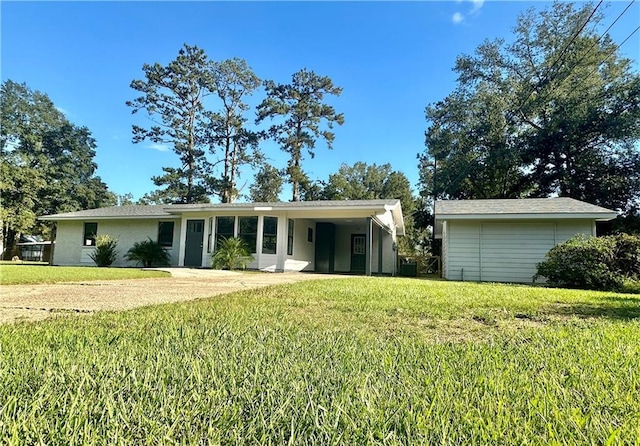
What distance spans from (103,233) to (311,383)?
737 inches

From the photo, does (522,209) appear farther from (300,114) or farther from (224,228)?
(300,114)

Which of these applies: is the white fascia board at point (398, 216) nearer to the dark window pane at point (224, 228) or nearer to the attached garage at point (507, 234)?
the attached garage at point (507, 234)

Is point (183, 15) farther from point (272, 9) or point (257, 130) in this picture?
point (257, 130)

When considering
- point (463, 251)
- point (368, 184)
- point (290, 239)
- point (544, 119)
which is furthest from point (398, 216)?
point (368, 184)

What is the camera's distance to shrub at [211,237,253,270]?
12922 mm

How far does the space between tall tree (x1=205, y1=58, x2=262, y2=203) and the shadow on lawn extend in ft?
78.8

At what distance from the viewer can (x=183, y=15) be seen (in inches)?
485

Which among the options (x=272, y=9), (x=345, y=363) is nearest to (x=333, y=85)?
(x=272, y=9)

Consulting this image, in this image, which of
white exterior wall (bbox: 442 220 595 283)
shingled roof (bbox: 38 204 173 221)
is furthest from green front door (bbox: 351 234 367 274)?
shingled roof (bbox: 38 204 173 221)

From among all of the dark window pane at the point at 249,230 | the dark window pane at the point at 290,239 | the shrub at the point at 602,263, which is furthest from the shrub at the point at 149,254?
the shrub at the point at 602,263

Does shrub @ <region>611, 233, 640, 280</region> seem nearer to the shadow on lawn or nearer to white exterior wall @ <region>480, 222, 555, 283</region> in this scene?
white exterior wall @ <region>480, 222, 555, 283</region>

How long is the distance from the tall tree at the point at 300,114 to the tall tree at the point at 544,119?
8.35 meters

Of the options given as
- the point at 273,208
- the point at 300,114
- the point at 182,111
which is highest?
the point at 300,114

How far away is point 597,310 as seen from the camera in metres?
4.22
